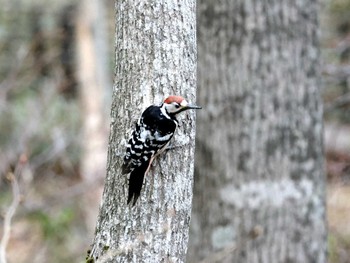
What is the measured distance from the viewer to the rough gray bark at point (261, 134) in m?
4.27

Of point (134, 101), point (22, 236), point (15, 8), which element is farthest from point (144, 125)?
point (15, 8)

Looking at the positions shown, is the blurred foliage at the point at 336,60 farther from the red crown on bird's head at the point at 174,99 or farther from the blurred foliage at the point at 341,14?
the red crown on bird's head at the point at 174,99

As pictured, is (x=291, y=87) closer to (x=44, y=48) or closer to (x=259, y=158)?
(x=259, y=158)

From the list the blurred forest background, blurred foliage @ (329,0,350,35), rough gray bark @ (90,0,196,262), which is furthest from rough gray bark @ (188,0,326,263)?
blurred foliage @ (329,0,350,35)

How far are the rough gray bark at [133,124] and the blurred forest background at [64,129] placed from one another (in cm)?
62

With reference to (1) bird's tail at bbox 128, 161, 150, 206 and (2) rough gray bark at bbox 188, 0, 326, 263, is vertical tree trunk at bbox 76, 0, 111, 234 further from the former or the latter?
(1) bird's tail at bbox 128, 161, 150, 206

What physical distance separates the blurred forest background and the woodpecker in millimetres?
692

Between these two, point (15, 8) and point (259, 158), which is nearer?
point (259, 158)

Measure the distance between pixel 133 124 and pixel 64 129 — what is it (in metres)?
6.03

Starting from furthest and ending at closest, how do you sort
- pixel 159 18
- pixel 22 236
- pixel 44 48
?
pixel 44 48
pixel 22 236
pixel 159 18

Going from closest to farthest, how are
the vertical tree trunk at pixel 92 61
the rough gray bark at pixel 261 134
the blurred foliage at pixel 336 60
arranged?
the rough gray bark at pixel 261 134
the blurred foliage at pixel 336 60
the vertical tree trunk at pixel 92 61

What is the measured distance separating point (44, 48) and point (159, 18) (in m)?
8.50

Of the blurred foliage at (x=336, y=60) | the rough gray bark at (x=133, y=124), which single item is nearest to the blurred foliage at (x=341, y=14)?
the blurred foliage at (x=336, y=60)

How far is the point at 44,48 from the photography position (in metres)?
10.6
